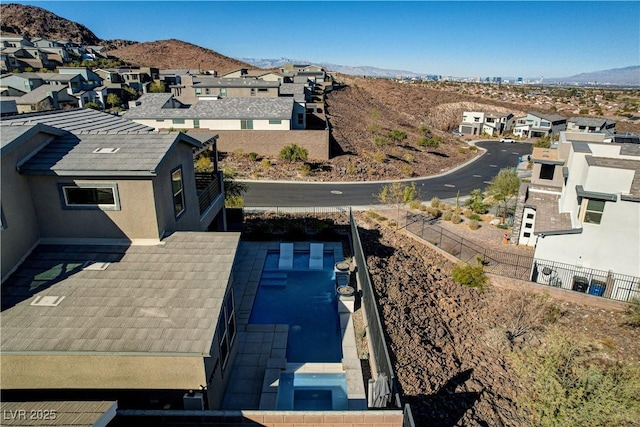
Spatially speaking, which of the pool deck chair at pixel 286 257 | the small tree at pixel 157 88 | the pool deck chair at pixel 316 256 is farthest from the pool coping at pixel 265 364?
the small tree at pixel 157 88

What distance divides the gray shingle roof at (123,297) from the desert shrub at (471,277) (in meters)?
13.9

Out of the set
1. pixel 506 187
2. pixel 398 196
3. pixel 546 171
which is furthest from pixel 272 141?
pixel 546 171

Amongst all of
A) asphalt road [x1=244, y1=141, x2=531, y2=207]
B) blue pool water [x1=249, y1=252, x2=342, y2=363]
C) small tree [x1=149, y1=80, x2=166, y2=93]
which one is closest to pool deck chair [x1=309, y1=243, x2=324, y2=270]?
blue pool water [x1=249, y1=252, x2=342, y2=363]

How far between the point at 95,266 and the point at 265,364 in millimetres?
6472

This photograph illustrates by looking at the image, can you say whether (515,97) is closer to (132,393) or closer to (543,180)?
(543,180)

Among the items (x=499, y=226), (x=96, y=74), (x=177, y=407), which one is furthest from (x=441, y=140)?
(x=96, y=74)

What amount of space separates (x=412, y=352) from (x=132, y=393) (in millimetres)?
10069

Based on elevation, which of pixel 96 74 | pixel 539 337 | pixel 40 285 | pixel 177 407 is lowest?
pixel 539 337

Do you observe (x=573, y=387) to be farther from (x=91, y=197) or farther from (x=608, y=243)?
(x=91, y=197)

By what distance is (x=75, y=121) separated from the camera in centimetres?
1476

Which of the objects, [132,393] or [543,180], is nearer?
[132,393]

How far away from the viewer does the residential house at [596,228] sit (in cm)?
1992

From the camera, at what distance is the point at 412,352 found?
50.8ft

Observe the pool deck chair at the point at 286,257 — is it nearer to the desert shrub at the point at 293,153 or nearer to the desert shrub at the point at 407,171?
the desert shrub at the point at 293,153
